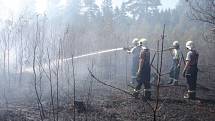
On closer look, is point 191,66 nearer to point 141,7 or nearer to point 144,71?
point 144,71

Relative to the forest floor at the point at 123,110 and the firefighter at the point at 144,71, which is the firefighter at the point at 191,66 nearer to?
the forest floor at the point at 123,110

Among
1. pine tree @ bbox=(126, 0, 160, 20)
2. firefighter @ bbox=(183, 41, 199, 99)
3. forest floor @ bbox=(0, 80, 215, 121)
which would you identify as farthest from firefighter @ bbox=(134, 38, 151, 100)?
pine tree @ bbox=(126, 0, 160, 20)

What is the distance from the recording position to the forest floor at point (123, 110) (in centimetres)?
846

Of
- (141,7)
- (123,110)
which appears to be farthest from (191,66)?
(141,7)

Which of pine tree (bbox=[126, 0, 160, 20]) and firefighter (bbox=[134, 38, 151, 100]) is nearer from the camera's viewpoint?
firefighter (bbox=[134, 38, 151, 100])

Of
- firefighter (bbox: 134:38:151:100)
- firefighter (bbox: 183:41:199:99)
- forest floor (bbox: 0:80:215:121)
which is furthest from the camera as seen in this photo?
firefighter (bbox: 183:41:199:99)

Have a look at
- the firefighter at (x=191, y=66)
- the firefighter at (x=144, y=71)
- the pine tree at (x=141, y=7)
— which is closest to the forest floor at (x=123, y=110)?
the firefighter at (x=144, y=71)

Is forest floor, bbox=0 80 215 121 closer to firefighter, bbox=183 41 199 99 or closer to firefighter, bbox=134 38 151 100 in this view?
firefighter, bbox=134 38 151 100

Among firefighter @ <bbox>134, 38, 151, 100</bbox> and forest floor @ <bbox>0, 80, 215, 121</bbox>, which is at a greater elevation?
firefighter @ <bbox>134, 38, 151, 100</bbox>

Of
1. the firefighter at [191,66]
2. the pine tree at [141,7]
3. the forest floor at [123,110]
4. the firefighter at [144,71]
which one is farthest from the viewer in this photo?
the pine tree at [141,7]

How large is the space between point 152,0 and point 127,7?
422 centimetres

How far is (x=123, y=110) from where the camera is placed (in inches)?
369

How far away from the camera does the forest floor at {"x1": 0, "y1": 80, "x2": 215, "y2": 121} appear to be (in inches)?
333

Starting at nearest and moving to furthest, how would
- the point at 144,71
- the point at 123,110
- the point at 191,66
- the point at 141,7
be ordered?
the point at 123,110, the point at 144,71, the point at 191,66, the point at 141,7
